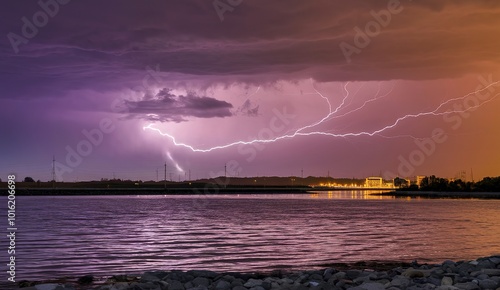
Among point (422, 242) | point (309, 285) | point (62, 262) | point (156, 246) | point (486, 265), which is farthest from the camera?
point (422, 242)

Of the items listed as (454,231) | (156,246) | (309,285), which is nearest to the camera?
(309,285)

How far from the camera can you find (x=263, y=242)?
34.9 m

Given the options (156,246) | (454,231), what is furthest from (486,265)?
(454,231)

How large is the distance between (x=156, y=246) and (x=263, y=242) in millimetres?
6264

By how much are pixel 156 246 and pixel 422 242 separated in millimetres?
15630

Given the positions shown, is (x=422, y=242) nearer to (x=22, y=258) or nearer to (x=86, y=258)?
(x=86, y=258)

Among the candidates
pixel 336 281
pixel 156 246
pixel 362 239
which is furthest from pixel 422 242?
pixel 336 281

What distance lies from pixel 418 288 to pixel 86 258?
17977 mm

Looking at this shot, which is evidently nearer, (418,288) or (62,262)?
(418,288)

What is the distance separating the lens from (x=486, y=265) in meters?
18.2

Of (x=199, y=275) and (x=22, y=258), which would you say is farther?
(x=22, y=258)

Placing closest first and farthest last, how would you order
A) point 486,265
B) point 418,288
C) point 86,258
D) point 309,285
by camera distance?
point 418,288
point 309,285
point 486,265
point 86,258

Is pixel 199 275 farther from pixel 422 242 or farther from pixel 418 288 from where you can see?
pixel 422 242

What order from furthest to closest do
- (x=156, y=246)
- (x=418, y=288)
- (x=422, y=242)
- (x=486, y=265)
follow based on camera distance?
(x=422, y=242) → (x=156, y=246) → (x=486, y=265) → (x=418, y=288)
